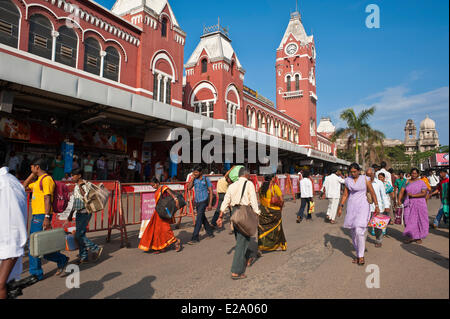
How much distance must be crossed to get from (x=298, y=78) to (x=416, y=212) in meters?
36.6

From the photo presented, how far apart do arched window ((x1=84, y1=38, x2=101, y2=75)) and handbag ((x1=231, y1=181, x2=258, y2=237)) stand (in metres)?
13.4

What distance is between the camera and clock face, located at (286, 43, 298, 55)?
3975 cm

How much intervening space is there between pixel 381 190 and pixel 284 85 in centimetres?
3611

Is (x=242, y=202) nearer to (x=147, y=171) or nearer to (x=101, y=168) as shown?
(x=101, y=168)

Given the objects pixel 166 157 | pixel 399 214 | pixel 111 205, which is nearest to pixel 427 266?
pixel 399 214

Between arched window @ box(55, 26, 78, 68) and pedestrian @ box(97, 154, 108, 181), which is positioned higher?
arched window @ box(55, 26, 78, 68)

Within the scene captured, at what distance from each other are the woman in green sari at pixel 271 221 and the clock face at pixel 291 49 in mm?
39126

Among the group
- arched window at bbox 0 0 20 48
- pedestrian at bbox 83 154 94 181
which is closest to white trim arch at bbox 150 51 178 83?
arched window at bbox 0 0 20 48

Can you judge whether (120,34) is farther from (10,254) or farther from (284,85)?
(284,85)

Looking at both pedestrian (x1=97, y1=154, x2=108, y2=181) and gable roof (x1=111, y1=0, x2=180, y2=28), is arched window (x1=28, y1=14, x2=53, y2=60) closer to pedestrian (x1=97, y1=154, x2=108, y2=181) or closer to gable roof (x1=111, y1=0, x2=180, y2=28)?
pedestrian (x1=97, y1=154, x2=108, y2=181)

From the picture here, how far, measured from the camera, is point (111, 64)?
15219mm

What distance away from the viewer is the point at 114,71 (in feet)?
50.5

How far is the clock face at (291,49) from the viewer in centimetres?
3975

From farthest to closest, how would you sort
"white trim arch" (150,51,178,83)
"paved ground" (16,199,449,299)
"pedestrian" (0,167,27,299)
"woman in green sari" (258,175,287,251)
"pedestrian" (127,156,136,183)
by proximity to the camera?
"white trim arch" (150,51,178,83) < "pedestrian" (127,156,136,183) < "woman in green sari" (258,175,287,251) < "paved ground" (16,199,449,299) < "pedestrian" (0,167,27,299)
